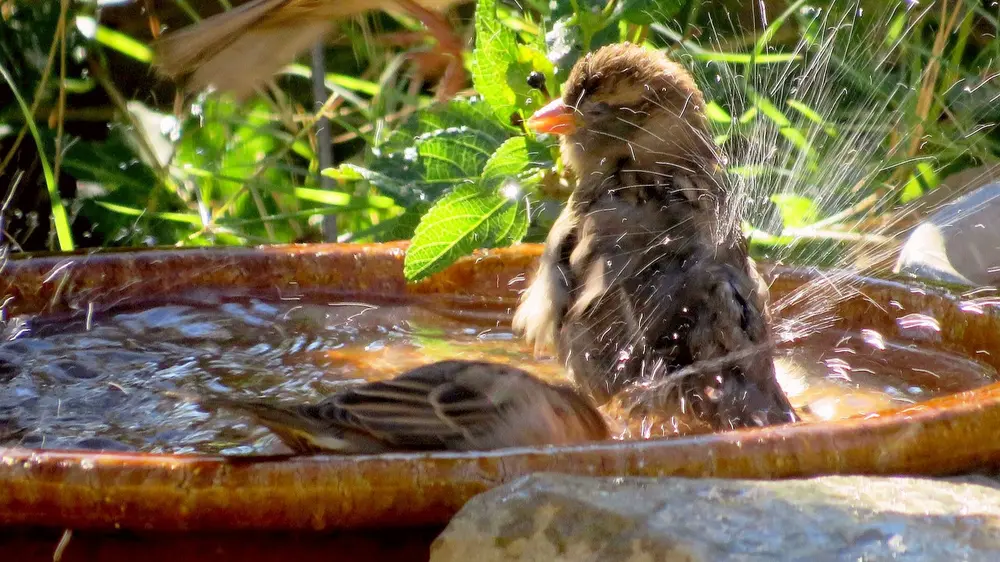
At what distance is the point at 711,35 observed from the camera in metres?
4.45

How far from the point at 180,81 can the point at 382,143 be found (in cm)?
169

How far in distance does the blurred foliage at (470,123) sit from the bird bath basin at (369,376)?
517mm

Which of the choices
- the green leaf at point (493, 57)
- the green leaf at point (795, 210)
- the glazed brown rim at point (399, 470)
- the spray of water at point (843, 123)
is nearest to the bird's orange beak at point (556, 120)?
the green leaf at point (493, 57)

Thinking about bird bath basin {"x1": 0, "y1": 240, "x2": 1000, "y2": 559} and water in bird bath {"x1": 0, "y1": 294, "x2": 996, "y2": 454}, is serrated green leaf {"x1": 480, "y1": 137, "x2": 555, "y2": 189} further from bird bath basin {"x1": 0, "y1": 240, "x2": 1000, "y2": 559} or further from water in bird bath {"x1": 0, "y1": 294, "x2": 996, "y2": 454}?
water in bird bath {"x1": 0, "y1": 294, "x2": 996, "y2": 454}

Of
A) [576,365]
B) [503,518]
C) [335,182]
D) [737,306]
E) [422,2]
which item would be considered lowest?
[335,182]

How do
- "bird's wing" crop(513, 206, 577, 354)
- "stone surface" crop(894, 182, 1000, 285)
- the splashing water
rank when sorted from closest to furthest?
1. "bird's wing" crop(513, 206, 577, 354)
2. "stone surface" crop(894, 182, 1000, 285)
3. the splashing water

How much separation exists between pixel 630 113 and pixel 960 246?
3.44 feet

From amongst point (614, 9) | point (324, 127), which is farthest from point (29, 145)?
point (614, 9)

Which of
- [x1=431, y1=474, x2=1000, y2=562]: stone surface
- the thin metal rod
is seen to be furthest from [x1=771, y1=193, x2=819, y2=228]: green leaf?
[x1=431, y1=474, x2=1000, y2=562]: stone surface

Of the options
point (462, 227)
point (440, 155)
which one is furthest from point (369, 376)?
point (440, 155)

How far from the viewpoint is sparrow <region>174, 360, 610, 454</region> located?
1.74 meters

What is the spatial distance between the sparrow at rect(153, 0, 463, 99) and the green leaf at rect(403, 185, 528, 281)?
0.60 m

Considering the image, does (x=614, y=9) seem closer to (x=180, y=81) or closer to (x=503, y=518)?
(x=180, y=81)

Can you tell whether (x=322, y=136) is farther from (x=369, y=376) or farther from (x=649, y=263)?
(x=649, y=263)
